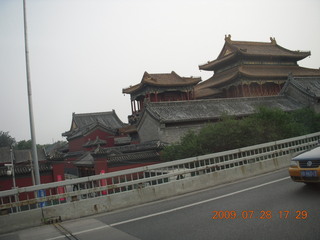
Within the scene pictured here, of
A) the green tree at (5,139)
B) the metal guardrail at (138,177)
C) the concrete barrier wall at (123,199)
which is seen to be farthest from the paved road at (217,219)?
the green tree at (5,139)

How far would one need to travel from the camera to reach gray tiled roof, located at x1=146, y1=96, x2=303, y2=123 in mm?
21125

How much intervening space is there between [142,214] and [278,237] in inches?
123

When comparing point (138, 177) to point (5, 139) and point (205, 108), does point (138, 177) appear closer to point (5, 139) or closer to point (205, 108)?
point (205, 108)

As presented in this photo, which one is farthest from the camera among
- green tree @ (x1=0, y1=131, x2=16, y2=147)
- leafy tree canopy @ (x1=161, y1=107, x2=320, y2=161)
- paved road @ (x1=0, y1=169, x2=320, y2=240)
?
green tree @ (x1=0, y1=131, x2=16, y2=147)

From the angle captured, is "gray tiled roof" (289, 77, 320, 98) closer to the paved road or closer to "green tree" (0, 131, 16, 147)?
the paved road

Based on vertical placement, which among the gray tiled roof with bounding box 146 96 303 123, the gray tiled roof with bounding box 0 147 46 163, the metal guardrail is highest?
the gray tiled roof with bounding box 146 96 303 123

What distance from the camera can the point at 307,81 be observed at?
28500mm

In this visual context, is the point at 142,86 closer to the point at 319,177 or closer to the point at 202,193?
the point at 202,193

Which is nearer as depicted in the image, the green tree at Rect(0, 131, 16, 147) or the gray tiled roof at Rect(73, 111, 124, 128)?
the gray tiled roof at Rect(73, 111, 124, 128)
